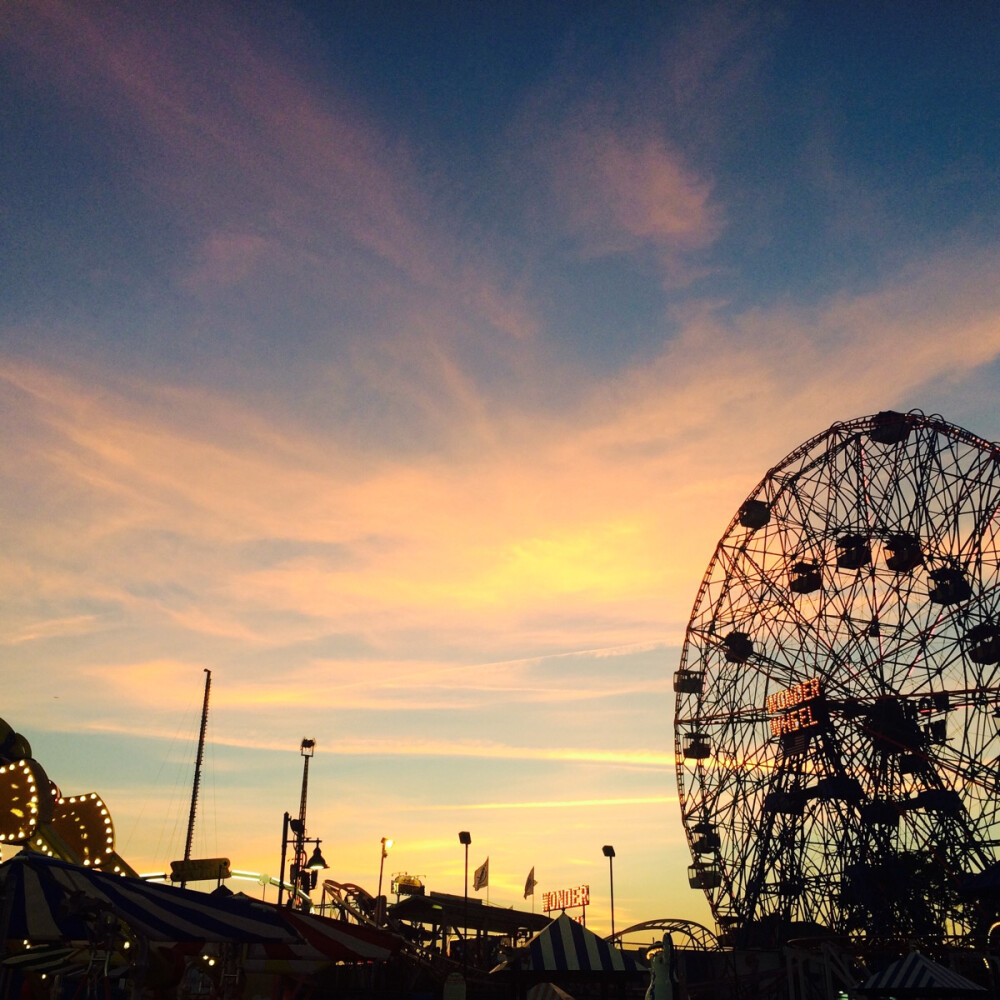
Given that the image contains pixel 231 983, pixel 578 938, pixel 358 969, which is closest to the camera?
pixel 231 983

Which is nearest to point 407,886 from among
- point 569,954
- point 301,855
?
point 301,855

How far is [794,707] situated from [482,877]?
737 inches

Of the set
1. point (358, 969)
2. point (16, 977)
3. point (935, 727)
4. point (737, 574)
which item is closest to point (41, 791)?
point (16, 977)

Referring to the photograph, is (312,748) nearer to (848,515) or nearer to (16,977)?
(848,515)

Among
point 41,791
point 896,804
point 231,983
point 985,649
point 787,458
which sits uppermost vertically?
point 787,458

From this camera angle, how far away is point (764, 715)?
54281mm

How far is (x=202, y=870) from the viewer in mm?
34781

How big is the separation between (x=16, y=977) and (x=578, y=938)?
1248 cm

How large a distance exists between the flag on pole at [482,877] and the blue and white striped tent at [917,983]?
31029 mm

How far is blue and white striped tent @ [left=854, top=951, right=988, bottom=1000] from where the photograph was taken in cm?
2002

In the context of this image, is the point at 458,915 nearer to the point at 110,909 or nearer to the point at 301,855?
the point at 301,855

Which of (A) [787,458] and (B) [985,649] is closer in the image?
(B) [985,649]

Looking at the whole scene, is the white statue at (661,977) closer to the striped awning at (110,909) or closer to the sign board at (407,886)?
the striped awning at (110,909)

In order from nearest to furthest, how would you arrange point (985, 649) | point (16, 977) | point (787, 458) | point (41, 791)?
point (16, 977), point (41, 791), point (985, 649), point (787, 458)
